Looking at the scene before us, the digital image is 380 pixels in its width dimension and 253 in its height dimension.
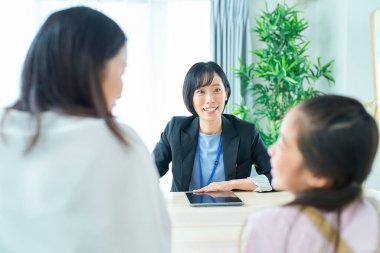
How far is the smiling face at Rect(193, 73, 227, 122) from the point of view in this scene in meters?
2.08

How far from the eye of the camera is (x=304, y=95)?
3076mm

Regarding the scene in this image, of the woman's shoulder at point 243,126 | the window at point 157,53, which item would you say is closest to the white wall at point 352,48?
the window at point 157,53

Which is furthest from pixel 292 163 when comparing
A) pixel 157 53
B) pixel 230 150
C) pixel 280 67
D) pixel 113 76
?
pixel 157 53

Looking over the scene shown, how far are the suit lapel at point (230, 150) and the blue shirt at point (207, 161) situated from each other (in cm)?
4

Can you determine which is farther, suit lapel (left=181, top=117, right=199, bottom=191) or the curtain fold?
the curtain fold

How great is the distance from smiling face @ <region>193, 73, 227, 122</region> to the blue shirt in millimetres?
119

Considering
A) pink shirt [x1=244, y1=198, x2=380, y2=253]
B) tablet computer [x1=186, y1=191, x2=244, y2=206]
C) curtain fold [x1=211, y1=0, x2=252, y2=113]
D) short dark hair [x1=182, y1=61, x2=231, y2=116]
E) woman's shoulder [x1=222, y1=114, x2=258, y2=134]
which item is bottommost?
tablet computer [x1=186, y1=191, x2=244, y2=206]

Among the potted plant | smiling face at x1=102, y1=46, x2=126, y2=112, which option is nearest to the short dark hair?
the potted plant

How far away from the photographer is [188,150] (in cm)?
210

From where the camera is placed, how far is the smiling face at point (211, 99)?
2.08 m

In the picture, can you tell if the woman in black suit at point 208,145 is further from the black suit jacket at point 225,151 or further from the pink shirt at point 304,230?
the pink shirt at point 304,230

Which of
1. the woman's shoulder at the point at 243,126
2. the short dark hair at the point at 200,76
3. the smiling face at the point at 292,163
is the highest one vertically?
the short dark hair at the point at 200,76

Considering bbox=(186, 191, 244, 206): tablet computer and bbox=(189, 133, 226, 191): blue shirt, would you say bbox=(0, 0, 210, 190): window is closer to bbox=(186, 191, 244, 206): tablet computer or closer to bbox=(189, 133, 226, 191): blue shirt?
bbox=(189, 133, 226, 191): blue shirt

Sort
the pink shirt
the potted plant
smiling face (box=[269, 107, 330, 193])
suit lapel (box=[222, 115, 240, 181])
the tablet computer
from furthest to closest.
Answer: the potted plant < suit lapel (box=[222, 115, 240, 181]) < the tablet computer < smiling face (box=[269, 107, 330, 193]) < the pink shirt
